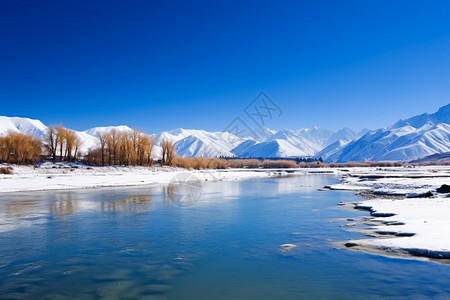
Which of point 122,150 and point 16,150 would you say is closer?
point 16,150

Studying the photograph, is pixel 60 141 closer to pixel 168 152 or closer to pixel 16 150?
pixel 16 150

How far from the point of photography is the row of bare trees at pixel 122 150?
289 ft

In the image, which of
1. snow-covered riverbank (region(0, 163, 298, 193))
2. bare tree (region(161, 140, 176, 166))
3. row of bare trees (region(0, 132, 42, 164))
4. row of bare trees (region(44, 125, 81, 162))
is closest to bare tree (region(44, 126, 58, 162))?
row of bare trees (region(44, 125, 81, 162))

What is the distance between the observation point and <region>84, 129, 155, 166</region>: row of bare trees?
8812cm

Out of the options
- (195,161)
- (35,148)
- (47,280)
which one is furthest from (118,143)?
(47,280)

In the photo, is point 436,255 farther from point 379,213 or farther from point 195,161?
point 195,161

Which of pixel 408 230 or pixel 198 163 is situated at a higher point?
pixel 198 163

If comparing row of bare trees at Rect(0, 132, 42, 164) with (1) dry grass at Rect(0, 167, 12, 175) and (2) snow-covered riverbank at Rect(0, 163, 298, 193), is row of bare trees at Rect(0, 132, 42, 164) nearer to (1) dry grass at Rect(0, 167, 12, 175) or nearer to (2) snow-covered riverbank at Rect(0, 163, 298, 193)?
(2) snow-covered riverbank at Rect(0, 163, 298, 193)

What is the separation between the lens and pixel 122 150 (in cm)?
9138

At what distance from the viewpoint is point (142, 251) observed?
44.4ft

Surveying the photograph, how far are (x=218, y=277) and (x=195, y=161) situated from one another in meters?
111

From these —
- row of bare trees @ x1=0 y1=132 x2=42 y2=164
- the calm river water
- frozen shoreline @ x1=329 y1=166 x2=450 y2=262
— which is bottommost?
the calm river water

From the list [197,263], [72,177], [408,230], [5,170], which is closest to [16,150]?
[5,170]

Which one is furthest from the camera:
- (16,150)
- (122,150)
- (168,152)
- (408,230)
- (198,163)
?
(198,163)
